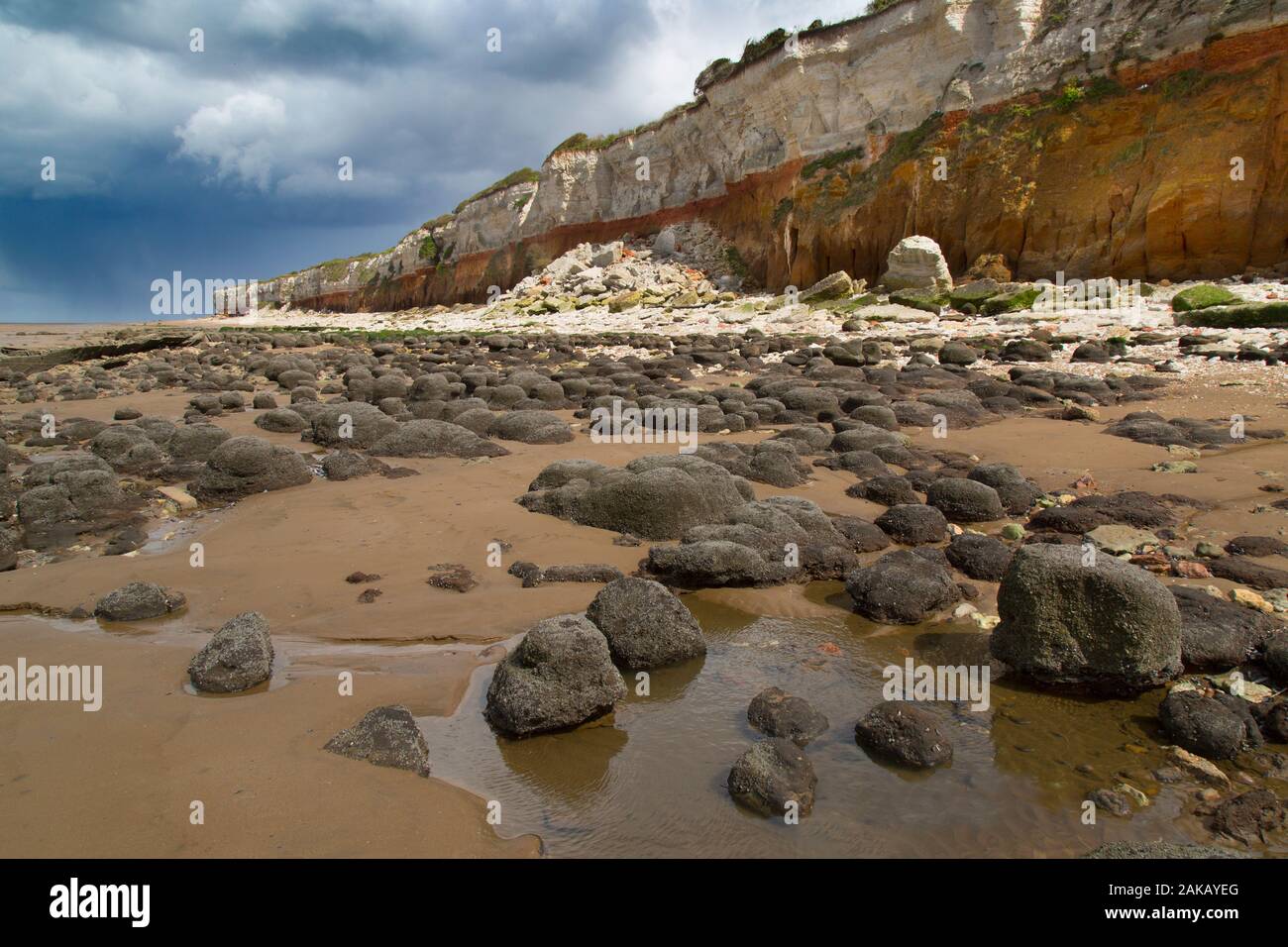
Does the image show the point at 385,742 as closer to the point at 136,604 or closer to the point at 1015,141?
the point at 136,604

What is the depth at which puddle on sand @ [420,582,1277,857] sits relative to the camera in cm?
289

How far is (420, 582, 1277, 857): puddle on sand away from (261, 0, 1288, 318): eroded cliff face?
2010cm

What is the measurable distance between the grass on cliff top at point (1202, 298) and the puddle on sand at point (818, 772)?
1519 cm

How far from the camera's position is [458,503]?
7.20 meters

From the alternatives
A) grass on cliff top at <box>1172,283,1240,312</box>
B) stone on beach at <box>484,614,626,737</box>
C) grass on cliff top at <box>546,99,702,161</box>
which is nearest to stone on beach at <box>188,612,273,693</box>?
stone on beach at <box>484,614,626,737</box>

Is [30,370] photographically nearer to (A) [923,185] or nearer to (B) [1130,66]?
(A) [923,185]

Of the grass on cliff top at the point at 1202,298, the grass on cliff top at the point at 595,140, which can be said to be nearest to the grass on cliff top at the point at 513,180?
the grass on cliff top at the point at 595,140

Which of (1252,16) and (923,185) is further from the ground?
(1252,16)

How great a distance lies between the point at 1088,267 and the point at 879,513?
17.8m

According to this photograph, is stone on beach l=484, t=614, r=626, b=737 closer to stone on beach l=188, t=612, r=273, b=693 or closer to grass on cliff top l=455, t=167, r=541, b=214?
stone on beach l=188, t=612, r=273, b=693

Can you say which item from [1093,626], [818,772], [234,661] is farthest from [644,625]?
[1093,626]
